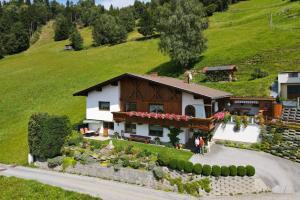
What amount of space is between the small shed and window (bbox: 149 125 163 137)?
20901 millimetres

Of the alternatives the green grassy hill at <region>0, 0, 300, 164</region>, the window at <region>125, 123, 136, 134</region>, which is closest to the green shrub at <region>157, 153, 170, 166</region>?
the window at <region>125, 123, 136, 134</region>

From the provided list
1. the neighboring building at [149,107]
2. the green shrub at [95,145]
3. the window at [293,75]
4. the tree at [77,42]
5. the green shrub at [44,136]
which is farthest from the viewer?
the tree at [77,42]

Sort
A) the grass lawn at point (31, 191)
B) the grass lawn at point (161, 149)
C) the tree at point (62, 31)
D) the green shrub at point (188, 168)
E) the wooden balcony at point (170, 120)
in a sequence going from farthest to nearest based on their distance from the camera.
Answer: the tree at point (62, 31) → the wooden balcony at point (170, 120) → the grass lawn at point (161, 149) → the green shrub at point (188, 168) → the grass lawn at point (31, 191)

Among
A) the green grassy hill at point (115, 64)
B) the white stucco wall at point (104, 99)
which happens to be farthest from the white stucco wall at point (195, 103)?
the green grassy hill at point (115, 64)

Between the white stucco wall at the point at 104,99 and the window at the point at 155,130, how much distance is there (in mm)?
4993

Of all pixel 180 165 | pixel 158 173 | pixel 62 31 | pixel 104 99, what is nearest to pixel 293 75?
pixel 180 165

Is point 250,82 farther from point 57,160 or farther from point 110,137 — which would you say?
point 57,160

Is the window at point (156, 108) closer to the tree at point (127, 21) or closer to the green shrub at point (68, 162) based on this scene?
the green shrub at point (68, 162)

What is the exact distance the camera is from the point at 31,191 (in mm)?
23312

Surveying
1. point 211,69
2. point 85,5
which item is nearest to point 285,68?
point 211,69

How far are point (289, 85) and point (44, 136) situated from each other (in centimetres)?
3128

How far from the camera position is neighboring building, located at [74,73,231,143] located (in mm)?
32312

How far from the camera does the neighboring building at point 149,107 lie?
32312 mm

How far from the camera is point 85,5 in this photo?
180 m
